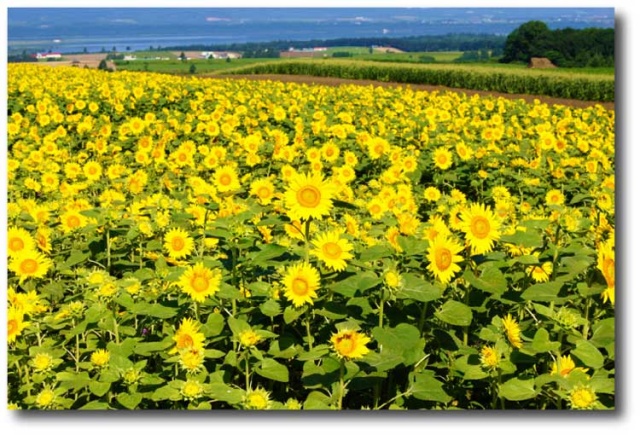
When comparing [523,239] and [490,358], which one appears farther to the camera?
[523,239]

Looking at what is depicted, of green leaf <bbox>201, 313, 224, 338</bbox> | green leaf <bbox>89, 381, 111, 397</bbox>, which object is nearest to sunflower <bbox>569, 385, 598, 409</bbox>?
green leaf <bbox>201, 313, 224, 338</bbox>

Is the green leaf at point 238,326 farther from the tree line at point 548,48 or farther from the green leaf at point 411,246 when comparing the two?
the tree line at point 548,48

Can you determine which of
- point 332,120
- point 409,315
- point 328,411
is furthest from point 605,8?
point 332,120

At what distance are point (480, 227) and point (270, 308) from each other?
80 centimetres

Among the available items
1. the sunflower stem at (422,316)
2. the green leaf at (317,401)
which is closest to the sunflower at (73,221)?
the green leaf at (317,401)

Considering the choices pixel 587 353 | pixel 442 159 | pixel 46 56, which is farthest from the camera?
pixel 442 159

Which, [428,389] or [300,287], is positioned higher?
[300,287]

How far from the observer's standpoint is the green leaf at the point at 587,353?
7.20 ft

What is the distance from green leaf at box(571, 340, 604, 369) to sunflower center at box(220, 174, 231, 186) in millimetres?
1987

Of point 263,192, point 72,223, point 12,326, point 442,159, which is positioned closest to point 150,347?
point 12,326

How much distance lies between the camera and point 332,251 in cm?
238

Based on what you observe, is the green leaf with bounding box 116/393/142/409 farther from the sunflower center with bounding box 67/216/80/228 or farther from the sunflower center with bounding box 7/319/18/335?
the sunflower center with bounding box 67/216/80/228

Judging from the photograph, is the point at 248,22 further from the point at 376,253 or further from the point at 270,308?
the point at 270,308

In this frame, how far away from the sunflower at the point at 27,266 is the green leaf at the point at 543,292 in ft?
5.92
